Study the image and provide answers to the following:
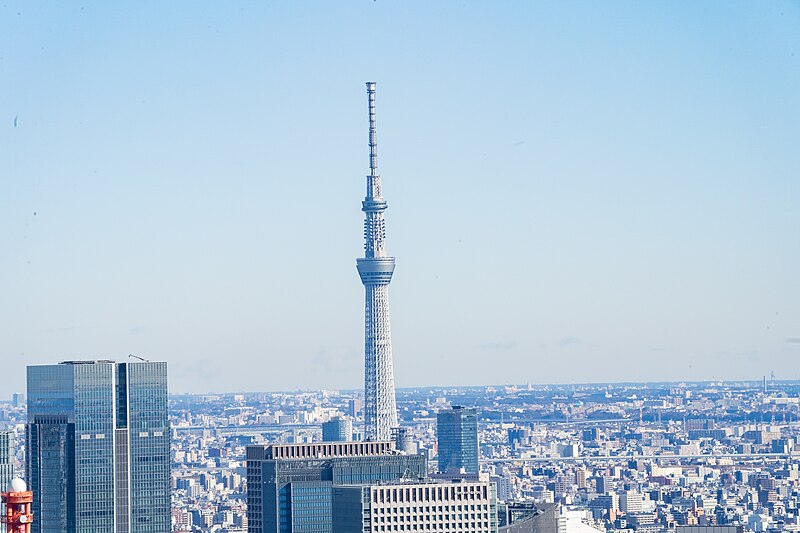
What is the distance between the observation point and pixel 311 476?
47.9m

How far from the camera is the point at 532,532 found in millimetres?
56094

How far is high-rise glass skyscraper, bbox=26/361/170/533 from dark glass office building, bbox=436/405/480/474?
164 ft

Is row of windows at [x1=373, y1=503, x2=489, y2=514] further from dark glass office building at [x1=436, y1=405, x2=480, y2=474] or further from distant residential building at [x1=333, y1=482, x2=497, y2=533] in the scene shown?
dark glass office building at [x1=436, y1=405, x2=480, y2=474]

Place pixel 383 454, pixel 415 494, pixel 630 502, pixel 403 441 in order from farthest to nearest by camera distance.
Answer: pixel 630 502, pixel 403 441, pixel 383 454, pixel 415 494

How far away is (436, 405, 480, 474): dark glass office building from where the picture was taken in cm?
10181

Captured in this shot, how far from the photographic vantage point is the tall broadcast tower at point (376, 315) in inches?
4055

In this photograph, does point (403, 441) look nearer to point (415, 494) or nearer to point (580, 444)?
point (415, 494)

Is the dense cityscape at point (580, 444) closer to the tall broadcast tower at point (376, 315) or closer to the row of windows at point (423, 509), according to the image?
the tall broadcast tower at point (376, 315)

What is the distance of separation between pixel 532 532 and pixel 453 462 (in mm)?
45847

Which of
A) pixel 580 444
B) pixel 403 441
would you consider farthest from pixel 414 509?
pixel 580 444

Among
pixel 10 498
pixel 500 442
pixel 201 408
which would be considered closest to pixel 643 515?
pixel 500 442

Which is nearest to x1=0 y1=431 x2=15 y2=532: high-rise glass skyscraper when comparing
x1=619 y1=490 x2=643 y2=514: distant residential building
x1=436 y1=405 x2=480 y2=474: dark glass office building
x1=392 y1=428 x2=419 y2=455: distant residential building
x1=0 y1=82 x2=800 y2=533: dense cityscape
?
x1=0 y1=82 x2=800 y2=533: dense cityscape

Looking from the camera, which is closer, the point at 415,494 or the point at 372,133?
the point at 415,494

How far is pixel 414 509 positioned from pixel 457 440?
63.1 m
